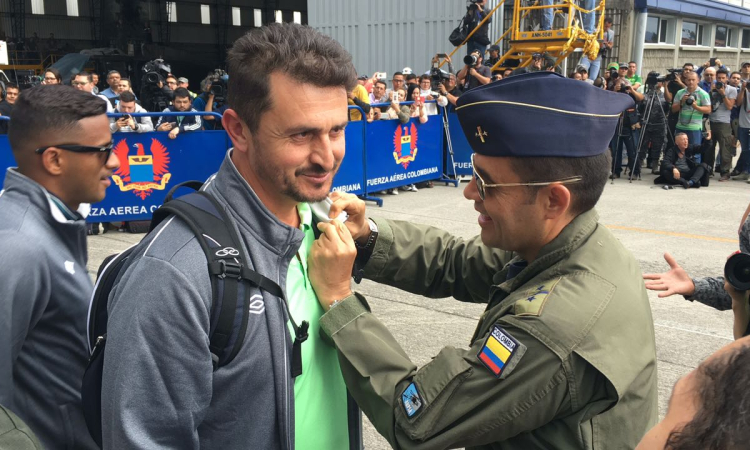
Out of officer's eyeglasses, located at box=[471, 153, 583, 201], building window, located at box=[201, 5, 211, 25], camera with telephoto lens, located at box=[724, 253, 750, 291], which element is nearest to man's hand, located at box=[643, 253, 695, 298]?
camera with telephoto lens, located at box=[724, 253, 750, 291]

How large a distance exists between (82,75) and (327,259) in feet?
31.8

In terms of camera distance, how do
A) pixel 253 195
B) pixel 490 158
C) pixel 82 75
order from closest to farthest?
pixel 253 195 → pixel 490 158 → pixel 82 75

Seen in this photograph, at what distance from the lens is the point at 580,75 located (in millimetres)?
12352

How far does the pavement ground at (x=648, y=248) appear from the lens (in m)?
4.70

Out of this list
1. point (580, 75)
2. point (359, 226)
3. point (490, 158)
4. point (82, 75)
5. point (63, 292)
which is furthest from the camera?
point (580, 75)

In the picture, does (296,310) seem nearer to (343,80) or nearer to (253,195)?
(253,195)

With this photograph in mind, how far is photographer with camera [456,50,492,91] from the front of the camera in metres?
11.7

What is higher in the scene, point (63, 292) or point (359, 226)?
point (359, 226)

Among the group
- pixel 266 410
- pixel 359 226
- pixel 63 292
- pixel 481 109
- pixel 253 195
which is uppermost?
pixel 481 109

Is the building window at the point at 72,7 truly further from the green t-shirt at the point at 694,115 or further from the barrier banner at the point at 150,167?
the green t-shirt at the point at 694,115

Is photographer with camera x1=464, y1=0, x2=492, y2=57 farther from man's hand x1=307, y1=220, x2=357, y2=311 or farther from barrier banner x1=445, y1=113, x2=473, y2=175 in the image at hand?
man's hand x1=307, y1=220, x2=357, y2=311

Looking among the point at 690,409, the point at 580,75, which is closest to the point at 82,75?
the point at 580,75

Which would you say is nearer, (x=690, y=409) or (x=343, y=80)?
(x=690, y=409)

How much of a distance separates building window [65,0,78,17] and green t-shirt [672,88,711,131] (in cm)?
3383
